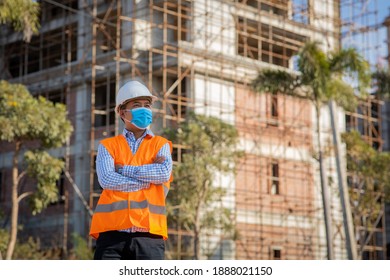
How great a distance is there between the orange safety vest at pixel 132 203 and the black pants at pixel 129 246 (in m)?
0.04

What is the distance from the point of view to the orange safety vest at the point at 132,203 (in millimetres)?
4121

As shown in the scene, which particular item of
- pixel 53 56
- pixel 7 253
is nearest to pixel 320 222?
pixel 53 56

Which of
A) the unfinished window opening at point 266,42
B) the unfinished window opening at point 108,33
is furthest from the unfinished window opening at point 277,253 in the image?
the unfinished window opening at point 108,33

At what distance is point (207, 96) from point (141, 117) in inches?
803

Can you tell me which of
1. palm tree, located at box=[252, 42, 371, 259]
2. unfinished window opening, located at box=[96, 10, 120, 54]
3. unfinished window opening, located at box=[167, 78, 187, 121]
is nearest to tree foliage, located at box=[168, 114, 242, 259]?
unfinished window opening, located at box=[167, 78, 187, 121]

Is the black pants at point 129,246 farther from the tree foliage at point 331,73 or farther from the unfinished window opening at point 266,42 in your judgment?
the unfinished window opening at point 266,42

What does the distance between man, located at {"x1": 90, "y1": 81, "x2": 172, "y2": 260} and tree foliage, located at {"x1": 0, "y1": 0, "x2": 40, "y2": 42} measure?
11.6m

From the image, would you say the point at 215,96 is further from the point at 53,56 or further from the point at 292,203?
the point at 53,56

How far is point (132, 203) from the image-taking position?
4.17 m

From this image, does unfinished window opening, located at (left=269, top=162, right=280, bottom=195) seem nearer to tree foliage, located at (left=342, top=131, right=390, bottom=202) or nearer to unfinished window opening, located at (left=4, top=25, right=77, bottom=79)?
tree foliage, located at (left=342, top=131, right=390, bottom=202)

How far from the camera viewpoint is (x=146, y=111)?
429cm

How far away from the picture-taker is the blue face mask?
4289mm

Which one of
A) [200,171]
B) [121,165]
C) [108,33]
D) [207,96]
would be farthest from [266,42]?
[121,165]
